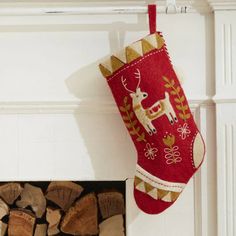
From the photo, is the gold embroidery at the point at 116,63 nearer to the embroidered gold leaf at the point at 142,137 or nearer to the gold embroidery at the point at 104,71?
the gold embroidery at the point at 104,71

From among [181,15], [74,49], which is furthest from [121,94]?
[181,15]

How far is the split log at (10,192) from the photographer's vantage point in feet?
5.08

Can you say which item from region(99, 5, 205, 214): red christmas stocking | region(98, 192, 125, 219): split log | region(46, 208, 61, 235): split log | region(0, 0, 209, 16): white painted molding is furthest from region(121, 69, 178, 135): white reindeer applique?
region(46, 208, 61, 235): split log

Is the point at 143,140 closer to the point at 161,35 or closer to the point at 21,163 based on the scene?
the point at 161,35

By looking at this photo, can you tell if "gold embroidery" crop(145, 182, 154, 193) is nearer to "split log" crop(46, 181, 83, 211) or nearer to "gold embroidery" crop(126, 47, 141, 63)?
"split log" crop(46, 181, 83, 211)

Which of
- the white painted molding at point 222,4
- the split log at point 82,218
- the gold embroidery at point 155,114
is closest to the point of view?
the gold embroidery at point 155,114

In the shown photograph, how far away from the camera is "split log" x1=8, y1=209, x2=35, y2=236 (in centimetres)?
153

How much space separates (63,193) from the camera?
1.54m

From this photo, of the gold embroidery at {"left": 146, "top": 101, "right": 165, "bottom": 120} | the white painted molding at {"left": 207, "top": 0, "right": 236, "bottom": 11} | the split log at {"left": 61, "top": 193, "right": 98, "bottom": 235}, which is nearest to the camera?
the gold embroidery at {"left": 146, "top": 101, "right": 165, "bottom": 120}

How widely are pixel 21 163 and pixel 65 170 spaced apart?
170mm

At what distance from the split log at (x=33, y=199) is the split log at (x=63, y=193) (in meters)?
0.03

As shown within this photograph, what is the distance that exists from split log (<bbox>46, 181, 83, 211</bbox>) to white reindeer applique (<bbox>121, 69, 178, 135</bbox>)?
420 mm

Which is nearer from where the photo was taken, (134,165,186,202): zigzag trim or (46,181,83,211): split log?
(134,165,186,202): zigzag trim

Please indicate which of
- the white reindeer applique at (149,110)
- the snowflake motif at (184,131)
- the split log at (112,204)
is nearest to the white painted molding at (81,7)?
the white reindeer applique at (149,110)
